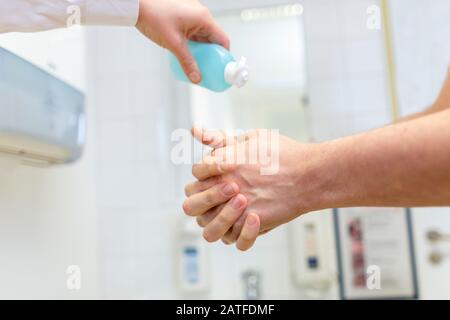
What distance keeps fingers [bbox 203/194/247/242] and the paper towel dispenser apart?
0.40m

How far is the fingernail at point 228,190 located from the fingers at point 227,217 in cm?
1

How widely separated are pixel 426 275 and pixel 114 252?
952 mm

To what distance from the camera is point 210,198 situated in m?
0.83

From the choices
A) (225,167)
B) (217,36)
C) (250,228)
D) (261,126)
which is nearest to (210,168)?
(225,167)

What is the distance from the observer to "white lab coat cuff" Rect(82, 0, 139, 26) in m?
0.74

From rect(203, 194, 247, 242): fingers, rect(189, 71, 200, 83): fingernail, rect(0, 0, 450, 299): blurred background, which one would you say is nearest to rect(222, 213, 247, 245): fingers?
rect(203, 194, 247, 242): fingers

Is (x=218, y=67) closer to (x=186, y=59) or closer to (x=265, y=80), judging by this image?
(x=186, y=59)

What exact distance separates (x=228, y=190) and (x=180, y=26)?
1.05 ft

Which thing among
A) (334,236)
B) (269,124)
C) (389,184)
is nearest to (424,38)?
(269,124)

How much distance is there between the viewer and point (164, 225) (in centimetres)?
145

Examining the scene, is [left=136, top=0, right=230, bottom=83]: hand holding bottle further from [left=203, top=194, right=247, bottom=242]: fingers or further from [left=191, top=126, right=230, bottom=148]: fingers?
[left=203, top=194, right=247, bottom=242]: fingers

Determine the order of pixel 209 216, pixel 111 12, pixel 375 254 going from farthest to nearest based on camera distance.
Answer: pixel 375 254, pixel 209 216, pixel 111 12

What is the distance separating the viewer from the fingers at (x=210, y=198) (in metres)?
0.81
